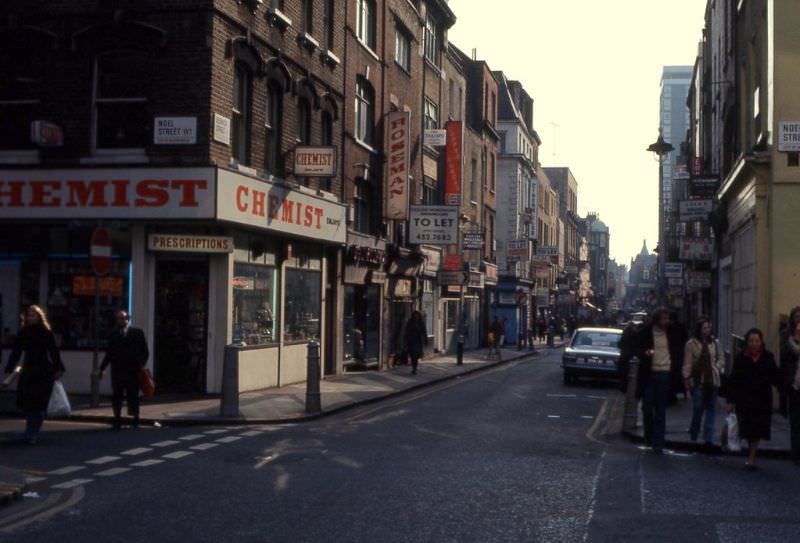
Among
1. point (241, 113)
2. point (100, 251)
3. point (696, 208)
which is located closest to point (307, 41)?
point (241, 113)

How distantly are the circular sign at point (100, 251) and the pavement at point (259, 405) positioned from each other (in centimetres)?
242

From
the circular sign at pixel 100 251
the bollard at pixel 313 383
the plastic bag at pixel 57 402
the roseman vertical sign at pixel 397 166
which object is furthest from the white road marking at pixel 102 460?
the roseman vertical sign at pixel 397 166

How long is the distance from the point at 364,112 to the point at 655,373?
787 inches

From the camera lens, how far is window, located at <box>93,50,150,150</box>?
2172 centimetres

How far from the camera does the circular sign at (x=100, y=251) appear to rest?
62.2ft

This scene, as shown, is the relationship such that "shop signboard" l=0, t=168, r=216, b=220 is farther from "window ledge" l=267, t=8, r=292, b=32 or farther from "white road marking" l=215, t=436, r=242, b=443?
"white road marking" l=215, t=436, r=242, b=443

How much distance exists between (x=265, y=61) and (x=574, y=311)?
86.6m

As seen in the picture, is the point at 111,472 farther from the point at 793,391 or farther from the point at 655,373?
the point at 793,391

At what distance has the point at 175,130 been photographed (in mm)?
21250

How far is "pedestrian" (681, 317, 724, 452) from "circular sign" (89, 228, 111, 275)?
9623mm

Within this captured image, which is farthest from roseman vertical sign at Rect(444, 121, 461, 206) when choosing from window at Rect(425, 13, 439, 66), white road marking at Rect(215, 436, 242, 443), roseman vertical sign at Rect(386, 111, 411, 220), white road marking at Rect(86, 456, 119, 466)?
white road marking at Rect(86, 456, 119, 466)

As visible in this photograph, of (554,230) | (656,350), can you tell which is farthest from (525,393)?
(554,230)

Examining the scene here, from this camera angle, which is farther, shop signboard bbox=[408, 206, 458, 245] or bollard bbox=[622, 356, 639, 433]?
shop signboard bbox=[408, 206, 458, 245]

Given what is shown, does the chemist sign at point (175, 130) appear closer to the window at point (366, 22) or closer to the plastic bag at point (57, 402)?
the plastic bag at point (57, 402)
